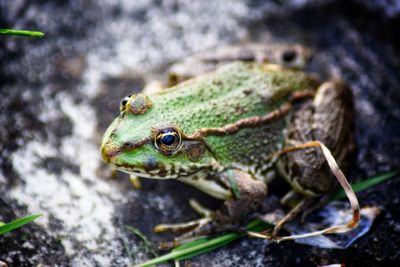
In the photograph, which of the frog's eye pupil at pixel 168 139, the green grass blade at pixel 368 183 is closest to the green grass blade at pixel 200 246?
the green grass blade at pixel 368 183

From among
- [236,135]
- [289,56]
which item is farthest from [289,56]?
[236,135]

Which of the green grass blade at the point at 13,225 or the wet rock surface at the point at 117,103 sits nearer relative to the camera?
the green grass blade at the point at 13,225

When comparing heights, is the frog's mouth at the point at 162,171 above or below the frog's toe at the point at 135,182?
below

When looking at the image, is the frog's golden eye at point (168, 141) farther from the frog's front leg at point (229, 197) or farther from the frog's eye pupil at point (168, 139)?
the frog's front leg at point (229, 197)

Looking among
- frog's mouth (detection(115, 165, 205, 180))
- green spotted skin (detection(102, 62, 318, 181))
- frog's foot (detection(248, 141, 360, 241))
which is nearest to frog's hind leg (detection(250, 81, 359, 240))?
frog's foot (detection(248, 141, 360, 241))

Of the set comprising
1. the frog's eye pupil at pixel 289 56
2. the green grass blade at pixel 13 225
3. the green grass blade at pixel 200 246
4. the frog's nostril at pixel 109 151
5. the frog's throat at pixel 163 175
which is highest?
the frog's eye pupil at pixel 289 56

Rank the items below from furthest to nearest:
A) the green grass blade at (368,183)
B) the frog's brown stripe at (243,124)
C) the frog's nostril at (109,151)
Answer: the green grass blade at (368,183)
the frog's brown stripe at (243,124)
the frog's nostril at (109,151)

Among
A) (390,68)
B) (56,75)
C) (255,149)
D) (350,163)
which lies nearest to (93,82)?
(56,75)
